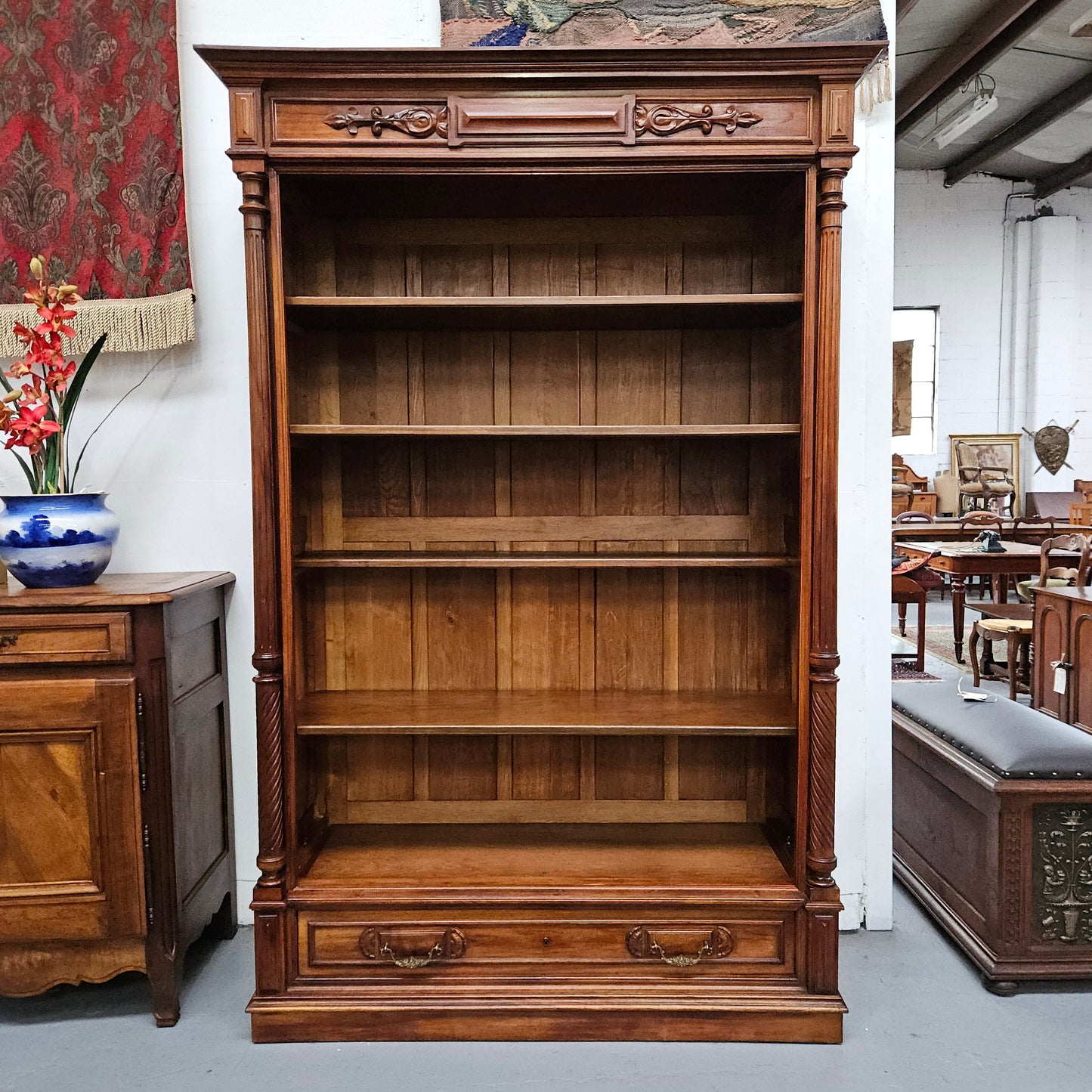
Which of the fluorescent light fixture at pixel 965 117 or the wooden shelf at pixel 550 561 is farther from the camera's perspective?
the fluorescent light fixture at pixel 965 117

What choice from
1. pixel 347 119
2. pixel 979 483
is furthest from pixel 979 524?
pixel 347 119

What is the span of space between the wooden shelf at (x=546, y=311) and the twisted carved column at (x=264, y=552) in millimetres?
117

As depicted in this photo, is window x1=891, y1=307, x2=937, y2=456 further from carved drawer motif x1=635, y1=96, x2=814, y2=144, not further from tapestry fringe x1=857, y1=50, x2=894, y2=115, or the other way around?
carved drawer motif x1=635, y1=96, x2=814, y2=144

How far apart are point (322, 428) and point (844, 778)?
5.50 ft

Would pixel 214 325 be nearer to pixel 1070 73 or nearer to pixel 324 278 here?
pixel 324 278

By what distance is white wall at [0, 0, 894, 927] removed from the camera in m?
2.19

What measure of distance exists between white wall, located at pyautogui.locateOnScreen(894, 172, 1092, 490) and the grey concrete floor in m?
8.37

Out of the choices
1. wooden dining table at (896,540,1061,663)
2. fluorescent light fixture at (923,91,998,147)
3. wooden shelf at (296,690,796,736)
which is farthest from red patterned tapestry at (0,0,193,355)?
fluorescent light fixture at (923,91,998,147)

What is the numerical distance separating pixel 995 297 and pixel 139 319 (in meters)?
9.49

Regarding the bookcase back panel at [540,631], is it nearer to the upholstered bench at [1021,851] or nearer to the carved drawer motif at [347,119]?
the upholstered bench at [1021,851]

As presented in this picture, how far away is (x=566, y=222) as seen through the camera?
7.23ft

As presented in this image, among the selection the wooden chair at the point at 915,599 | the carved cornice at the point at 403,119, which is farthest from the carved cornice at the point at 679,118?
the wooden chair at the point at 915,599

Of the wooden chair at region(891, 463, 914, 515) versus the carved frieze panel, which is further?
the wooden chair at region(891, 463, 914, 515)

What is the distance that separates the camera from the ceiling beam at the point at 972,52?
17.9 ft
